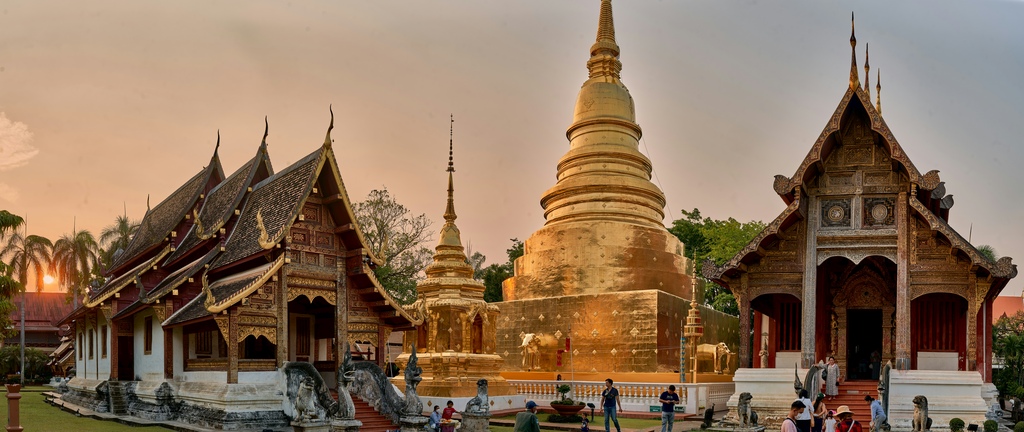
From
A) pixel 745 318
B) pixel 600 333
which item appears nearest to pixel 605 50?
pixel 600 333

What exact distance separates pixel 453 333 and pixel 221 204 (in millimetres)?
7484

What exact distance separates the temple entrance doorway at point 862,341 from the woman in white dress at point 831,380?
3083mm

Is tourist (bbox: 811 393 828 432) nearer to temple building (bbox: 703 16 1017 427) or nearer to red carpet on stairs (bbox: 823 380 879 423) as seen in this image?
red carpet on stairs (bbox: 823 380 879 423)

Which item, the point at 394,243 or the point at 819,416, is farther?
the point at 394,243

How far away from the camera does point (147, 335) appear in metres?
22.3

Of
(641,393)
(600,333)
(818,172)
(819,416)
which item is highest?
(818,172)

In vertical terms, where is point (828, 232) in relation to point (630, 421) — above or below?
above

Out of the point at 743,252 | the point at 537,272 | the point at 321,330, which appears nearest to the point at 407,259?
the point at 537,272

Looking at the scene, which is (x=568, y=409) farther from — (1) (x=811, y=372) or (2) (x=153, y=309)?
(2) (x=153, y=309)

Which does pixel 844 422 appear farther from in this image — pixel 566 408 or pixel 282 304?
pixel 566 408

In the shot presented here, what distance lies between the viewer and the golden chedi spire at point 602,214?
31031 mm

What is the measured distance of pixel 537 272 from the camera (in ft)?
105

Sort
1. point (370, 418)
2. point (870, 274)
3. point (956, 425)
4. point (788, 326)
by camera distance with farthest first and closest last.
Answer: point (788, 326)
point (870, 274)
point (370, 418)
point (956, 425)

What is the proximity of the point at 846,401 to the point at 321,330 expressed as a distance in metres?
11.6
